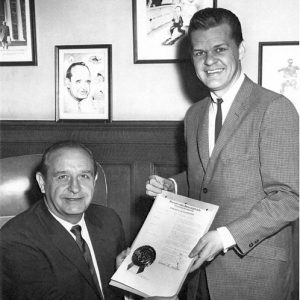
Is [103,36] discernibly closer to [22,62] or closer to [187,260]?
[22,62]

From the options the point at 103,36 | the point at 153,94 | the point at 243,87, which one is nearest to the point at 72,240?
the point at 243,87

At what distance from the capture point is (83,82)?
3064 millimetres

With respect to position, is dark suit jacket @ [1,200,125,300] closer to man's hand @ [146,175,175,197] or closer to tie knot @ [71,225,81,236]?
tie knot @ [71,225,81,236]

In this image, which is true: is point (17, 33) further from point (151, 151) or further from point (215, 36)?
point (215, 36)

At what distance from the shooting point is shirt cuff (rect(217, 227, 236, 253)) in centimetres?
178

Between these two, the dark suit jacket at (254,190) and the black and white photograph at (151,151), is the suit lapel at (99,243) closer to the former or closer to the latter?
the black and white photograph at (151,151)

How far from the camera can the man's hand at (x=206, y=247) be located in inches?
67.4

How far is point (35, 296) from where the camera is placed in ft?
6.15

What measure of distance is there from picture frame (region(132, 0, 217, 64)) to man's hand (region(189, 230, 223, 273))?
154cm

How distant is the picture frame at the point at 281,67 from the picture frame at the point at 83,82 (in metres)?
1.09

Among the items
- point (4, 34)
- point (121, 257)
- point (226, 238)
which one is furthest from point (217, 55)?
point (4, 34)

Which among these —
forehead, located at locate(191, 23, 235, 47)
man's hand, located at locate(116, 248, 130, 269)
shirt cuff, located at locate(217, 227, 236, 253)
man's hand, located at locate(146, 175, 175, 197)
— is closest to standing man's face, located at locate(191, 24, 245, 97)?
forehead, located at locate(191, 23, 235, 47)

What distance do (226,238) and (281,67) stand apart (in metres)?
1.49

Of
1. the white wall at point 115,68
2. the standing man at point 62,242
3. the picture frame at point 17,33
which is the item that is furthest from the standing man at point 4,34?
the standing man at point 62,242
